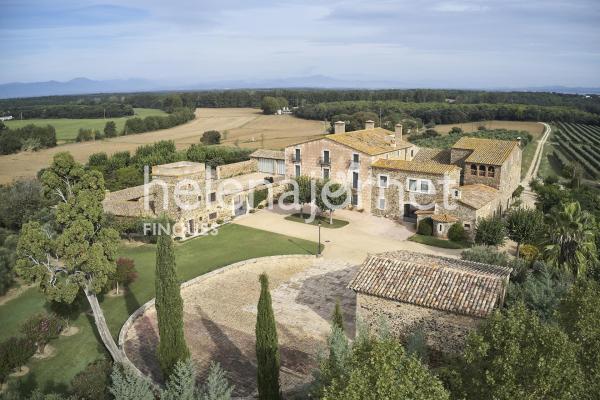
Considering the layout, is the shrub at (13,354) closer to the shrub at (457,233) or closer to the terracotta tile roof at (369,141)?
the shrub at (457,233)

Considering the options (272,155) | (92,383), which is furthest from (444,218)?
(92,383)

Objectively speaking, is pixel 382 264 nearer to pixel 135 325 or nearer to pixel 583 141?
pixel 135 325

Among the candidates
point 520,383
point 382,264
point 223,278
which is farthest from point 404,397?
point 223,278

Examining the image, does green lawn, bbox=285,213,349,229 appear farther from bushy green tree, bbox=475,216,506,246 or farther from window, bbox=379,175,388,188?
bushy green tree, bbox=475,216,506,246

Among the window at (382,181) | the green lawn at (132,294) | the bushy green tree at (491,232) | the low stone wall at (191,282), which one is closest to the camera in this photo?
the green lawn at (132,294)

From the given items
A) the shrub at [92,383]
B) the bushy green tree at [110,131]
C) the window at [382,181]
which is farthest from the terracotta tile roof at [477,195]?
the bushy green tree at [110,131]

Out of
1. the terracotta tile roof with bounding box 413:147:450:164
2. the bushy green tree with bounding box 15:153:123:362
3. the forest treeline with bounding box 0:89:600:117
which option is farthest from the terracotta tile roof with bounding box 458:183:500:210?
the forest treeline with bounding box 0:89:600:117
